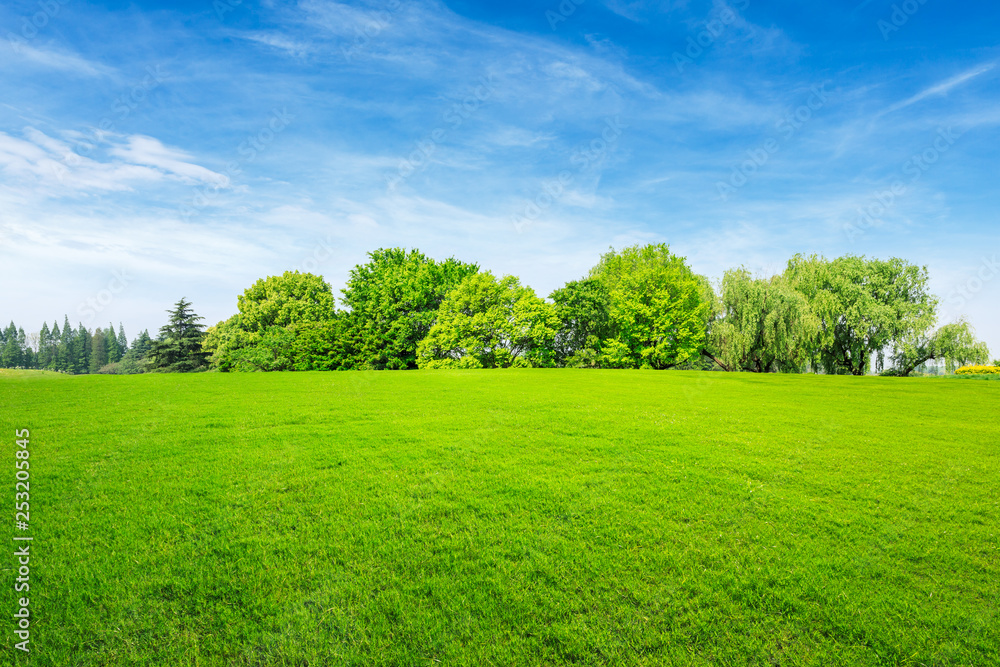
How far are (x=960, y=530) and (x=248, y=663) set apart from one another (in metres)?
8.17

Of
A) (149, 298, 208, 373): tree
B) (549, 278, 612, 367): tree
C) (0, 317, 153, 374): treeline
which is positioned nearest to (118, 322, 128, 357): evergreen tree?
(0, 317, 153, 374): treeline

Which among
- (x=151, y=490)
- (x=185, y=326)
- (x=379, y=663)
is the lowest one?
(x=379, y=663)

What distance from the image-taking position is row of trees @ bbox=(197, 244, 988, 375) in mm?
35750

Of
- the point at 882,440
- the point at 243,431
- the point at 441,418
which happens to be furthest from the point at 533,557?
the point at 882,440

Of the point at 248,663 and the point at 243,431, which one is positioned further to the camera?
the point at 243,431

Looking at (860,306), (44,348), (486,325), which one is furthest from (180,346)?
(860,306)

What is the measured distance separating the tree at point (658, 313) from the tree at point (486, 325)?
6763 mm

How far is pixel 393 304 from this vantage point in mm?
43500

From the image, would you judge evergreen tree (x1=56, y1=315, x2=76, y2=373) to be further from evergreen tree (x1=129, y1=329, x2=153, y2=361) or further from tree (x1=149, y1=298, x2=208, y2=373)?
tree (x1=149, y1=298, x2=208, y2=373)

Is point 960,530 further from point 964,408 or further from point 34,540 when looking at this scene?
point 964,408

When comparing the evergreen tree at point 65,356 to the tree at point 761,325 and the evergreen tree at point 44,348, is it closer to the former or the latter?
the evergreen tree at point 44,348

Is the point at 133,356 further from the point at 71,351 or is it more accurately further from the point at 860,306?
the point at 860,306

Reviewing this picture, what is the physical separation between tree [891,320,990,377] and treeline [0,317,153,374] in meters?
94.8

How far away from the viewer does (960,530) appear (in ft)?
19.0
